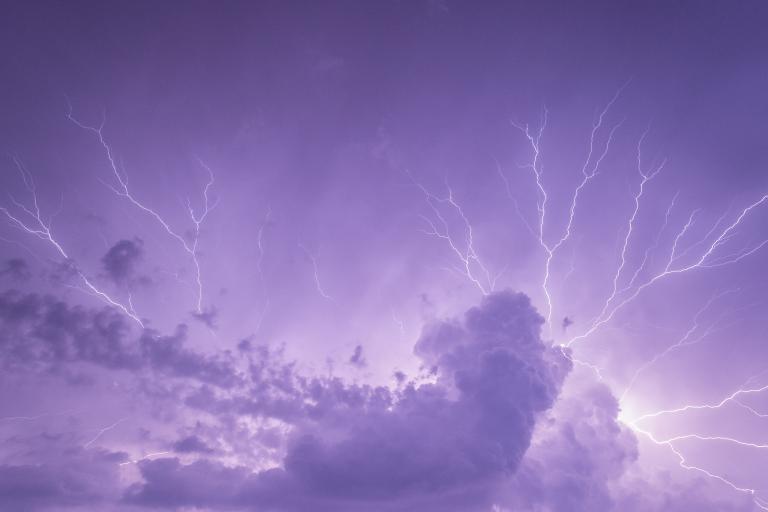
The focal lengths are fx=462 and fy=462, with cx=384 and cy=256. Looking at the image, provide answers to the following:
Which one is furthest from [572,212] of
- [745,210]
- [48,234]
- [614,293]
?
[48,234]

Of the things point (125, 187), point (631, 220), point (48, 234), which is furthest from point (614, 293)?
point (48, 234)

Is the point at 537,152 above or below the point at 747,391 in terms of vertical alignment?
above

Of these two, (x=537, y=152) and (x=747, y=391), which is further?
(x=747, y=391)

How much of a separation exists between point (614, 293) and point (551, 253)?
6553 mm

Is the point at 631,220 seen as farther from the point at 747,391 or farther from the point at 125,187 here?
the point at 125,187

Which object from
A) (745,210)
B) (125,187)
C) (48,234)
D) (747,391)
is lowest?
(747,391)

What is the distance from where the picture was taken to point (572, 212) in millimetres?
38000

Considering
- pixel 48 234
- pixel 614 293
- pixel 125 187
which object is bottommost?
pixel 614 293

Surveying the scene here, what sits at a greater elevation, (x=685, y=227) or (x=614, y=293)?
(x=685, y=227)

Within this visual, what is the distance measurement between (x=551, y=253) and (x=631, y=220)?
695 centimetres

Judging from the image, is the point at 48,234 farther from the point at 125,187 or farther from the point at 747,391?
the point at 747,391

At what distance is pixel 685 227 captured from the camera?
37.8m

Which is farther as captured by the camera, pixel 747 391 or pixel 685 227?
pixel 747 391

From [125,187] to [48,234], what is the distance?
6858 millimetres
